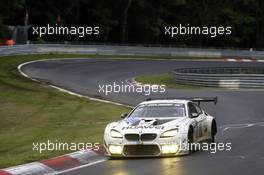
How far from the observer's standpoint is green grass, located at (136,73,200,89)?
3609 cm

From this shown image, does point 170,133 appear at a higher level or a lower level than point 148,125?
lower

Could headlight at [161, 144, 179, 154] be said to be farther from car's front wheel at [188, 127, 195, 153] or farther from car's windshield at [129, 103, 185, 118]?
car's windshield at [129, 103, 185, 118]

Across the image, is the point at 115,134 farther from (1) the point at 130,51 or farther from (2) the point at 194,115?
(1) the point at 130,51

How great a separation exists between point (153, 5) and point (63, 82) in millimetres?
42765

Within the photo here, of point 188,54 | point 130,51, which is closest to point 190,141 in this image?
point 130,51

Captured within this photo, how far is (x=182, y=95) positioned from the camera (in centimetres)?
3028

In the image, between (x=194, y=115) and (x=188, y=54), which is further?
(x=188, y=54)

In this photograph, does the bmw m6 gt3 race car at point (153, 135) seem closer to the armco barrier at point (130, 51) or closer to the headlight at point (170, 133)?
the headlight at point (170, 133)

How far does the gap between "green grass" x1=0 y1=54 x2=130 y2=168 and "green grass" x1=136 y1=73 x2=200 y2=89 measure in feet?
23.9

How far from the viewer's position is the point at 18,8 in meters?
66.5

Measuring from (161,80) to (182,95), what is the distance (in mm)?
8957

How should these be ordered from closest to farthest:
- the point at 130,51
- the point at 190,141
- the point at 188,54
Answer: the point at 190,141, the point at 130,51, the point at 188,54

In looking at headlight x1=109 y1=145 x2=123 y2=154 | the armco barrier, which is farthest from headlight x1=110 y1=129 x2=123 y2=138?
the armco barrier

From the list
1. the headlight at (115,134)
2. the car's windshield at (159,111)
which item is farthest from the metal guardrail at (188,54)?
the headlight at (115,134)
